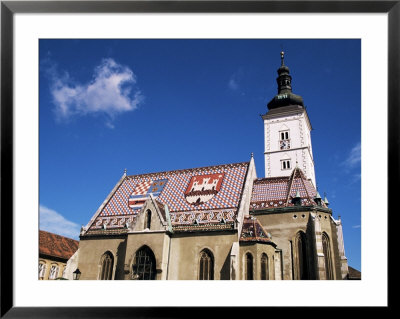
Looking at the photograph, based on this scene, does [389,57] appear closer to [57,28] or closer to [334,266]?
[57,28]

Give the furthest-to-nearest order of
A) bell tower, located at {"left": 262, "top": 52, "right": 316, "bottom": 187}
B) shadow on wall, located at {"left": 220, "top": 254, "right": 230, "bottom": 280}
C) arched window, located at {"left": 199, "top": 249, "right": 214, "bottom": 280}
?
1. bell tower, located at {"left": 262, "top": 52, "right": 316, "bottom": 187}
2. arched window, located at {"left": 199, "top": 249, "right": 214, "bottom": 280}
3. shadow on wall, located at {"left": 220, "top": 254, "right": 230, "bottom": 280}

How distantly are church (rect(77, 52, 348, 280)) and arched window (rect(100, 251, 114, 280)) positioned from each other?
0.18 feet

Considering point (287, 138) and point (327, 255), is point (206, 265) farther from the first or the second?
point (287, 138)

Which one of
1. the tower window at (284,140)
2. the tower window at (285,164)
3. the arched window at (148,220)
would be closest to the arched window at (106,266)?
the arched window at (148,220)

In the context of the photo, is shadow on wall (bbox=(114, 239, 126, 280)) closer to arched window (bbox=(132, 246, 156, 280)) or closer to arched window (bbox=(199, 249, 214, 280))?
arched window (bbox=(132, 246, 156, 280))

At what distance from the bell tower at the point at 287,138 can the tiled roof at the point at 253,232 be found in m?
10.6

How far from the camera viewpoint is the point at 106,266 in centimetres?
1980

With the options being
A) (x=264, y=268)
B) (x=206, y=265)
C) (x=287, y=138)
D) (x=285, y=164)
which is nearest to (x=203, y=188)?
(x=206, y=265)

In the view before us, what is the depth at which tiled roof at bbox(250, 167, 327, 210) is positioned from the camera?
67.4ft

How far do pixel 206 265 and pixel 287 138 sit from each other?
A: 15957 millimetres

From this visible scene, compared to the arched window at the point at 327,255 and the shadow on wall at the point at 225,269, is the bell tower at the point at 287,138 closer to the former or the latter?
the arched window at the point at 327,255

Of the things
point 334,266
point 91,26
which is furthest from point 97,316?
point 334,266

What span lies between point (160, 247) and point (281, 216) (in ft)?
22.7

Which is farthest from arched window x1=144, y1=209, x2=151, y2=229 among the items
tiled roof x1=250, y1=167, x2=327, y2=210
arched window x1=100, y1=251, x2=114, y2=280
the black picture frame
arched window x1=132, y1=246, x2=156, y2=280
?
the black picture frame
